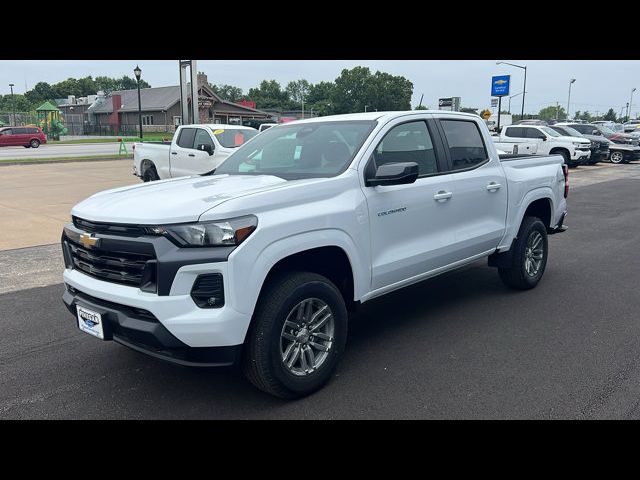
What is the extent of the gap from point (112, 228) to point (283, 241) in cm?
107

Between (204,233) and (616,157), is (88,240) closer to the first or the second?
(204,233)

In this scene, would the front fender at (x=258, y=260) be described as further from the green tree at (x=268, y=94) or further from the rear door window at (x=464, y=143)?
the green tree at (x=268, y=94)

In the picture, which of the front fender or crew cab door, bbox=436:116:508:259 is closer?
the front fender

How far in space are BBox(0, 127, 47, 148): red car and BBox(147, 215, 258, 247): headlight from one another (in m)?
43.6

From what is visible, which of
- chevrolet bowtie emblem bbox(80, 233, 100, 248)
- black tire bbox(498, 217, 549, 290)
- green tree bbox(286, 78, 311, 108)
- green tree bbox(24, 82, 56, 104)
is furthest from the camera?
green tree bbox(286, 78, 311, 108)

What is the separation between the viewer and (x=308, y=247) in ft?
11.8

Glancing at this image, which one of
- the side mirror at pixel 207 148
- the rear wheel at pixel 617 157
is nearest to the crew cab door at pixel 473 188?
the side mirror at pixel 207 148

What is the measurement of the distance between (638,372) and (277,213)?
289cm

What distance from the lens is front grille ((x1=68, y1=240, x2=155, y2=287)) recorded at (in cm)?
326

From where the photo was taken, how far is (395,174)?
3.94m

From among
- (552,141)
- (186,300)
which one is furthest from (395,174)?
(552,141)

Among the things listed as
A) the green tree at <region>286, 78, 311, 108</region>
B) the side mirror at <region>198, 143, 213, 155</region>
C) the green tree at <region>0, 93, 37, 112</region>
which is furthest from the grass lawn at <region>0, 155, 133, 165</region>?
the green tree at <region>286, 78, 311, 108</region>

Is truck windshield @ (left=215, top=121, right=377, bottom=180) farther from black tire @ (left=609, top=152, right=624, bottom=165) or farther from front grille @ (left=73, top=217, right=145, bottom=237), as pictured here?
black tire @ (left=609, top=152, right=624, bottom=165)

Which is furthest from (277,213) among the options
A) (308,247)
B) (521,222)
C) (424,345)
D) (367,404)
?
(521,222)
